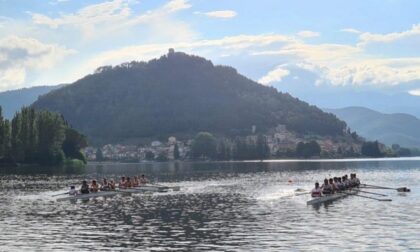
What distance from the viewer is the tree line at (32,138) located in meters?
129

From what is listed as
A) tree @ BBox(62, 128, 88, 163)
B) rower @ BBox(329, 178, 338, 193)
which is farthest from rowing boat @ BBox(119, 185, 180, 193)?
tree @ BBox(62, 128, 88, 163)

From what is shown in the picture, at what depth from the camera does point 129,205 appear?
54406 millimetres

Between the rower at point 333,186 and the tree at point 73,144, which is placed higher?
the tree at point 73,144

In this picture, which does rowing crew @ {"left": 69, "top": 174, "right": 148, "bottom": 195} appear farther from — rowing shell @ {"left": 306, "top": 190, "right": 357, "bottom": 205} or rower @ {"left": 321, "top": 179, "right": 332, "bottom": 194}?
rower @ {"left": 321, "top": 179, "right": 332, "bottom": 194}

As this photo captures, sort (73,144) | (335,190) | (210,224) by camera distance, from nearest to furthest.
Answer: (210,224) < (335,190) < (73,144)

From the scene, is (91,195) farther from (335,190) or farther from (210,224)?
(335,190)

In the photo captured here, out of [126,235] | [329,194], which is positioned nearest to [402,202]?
[329,194]

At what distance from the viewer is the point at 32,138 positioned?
138 m

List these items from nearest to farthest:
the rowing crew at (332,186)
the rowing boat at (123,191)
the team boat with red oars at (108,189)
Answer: the rowing crew at (332,186), the rowing boat at (123,191), the team boat with red oars at (108,189)

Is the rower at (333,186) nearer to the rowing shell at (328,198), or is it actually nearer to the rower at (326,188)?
the rowing shell at (328,198)

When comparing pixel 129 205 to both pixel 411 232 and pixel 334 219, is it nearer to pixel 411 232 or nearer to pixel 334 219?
pixel 334 219

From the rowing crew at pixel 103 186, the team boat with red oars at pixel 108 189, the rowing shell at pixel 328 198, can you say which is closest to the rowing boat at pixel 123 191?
the team boat with red oars at pixel 108 189

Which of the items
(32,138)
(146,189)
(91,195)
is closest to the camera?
(91,195)

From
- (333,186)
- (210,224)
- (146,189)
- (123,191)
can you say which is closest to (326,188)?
(333,186)
